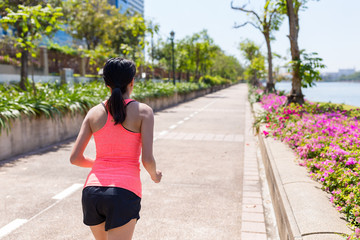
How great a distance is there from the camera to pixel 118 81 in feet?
7.04

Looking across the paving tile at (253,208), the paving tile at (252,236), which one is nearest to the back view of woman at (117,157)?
the paving tile at (252,236)

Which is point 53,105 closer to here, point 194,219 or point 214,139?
point 214,139

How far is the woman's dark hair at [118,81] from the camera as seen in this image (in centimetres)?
207

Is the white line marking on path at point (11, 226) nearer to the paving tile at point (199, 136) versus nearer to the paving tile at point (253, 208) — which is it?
the paving tile at point (253, 208)

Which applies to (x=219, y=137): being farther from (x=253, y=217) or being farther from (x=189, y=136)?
(x=253, y=217)

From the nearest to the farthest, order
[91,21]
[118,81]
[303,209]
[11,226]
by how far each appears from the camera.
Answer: [118,81], [303,209], [11,226], [91,21]

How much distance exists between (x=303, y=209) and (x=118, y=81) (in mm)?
1957

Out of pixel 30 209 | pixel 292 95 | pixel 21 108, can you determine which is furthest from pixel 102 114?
pixel 292 95

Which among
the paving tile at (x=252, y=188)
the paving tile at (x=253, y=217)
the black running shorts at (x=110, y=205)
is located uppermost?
the black running shorts at (x=110, y=205)

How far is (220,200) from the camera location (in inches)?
195

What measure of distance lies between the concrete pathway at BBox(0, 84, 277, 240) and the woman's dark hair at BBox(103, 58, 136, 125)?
2108 mm

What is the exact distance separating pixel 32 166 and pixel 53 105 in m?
3.02

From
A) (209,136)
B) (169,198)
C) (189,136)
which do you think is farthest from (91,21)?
(169,198)

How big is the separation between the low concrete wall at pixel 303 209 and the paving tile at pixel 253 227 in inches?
18.2
